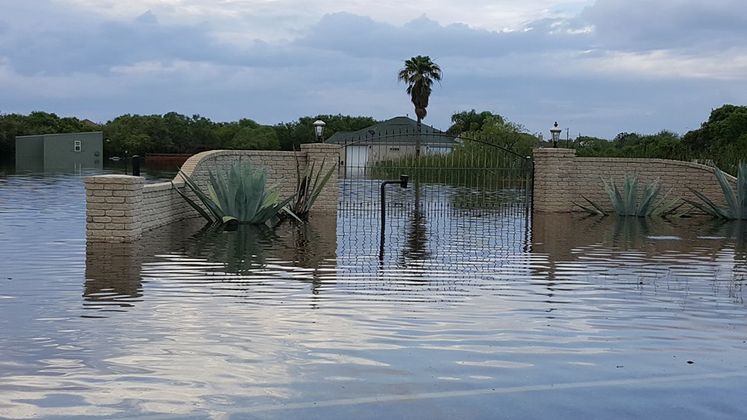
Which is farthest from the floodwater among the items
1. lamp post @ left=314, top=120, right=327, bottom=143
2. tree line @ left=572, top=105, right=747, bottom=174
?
tree line @ left=572, top=105, right=747, bottom=174

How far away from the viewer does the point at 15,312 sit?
9094mm

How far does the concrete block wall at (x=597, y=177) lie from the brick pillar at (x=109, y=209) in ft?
44.5

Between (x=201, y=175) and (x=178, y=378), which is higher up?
(x=201, y=175)

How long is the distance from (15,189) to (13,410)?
28261 millimetres

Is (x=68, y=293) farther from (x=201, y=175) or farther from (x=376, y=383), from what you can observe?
(x=201, y=175)

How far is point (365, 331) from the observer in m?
8.56

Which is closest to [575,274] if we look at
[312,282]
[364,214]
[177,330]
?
[312,282]

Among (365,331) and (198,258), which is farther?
(198,258)

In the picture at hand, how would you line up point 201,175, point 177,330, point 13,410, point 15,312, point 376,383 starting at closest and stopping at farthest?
1. point 13,410
2. point 376,383
3. point 177,330
4. point 15,312
5. point 201,175

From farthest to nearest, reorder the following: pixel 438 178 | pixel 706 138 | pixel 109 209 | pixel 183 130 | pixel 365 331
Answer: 1. pixel 183 130
2. pixel 706 138
3. pixel 438 178
4. pixel 109 209
5. pixel 365 331

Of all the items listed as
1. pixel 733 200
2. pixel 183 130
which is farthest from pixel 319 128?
pixel 183 130

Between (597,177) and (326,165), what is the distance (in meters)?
7.89

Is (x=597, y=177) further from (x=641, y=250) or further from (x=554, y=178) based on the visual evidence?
(x=641, y=250)

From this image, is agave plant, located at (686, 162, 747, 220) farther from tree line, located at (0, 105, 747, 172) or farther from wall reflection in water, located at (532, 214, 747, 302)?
tree line, located at (0, 105, 747, 172)
